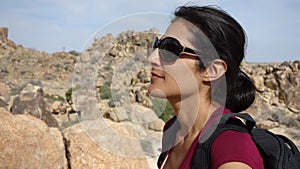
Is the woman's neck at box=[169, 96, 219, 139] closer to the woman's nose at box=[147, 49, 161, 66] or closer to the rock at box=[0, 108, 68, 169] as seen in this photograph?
the woman's nose at box=[147, 49, 161, 66]

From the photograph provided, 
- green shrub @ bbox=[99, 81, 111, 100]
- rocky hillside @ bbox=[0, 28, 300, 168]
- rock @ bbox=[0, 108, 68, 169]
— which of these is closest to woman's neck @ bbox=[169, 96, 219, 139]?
rocky hillside @ bbox=[0, 28, 300, 168]

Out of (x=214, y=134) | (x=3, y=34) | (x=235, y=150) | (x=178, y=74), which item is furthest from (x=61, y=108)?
(x=3, y=34)

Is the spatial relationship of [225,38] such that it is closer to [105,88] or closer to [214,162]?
[214,162]

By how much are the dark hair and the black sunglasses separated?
4.2 inches

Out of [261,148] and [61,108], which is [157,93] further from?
[61,108]

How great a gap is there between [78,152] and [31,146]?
49 cm

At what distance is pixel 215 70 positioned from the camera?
71.8 inches

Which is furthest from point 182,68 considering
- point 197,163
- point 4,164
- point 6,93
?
point 6,93

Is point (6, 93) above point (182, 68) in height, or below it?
below

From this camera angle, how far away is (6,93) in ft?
57.7

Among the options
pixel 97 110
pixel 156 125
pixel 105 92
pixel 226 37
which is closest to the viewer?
pixel 226 37

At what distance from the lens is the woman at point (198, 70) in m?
1.75

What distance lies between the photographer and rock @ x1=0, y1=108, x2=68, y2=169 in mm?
4305

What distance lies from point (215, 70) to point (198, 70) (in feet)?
0.23
